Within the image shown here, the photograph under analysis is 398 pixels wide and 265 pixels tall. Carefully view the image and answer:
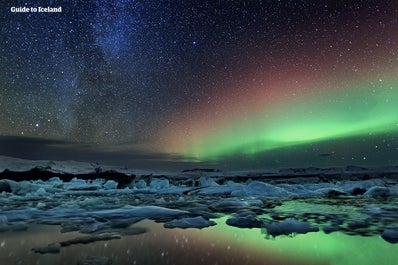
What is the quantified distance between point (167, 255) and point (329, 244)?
6.58 feet

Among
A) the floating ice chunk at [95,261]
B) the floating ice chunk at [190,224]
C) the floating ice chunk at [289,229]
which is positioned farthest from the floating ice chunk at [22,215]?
the floating ice chunk at [289,229]

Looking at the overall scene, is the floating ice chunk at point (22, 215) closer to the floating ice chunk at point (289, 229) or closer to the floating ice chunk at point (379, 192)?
the floating ice chunk at point (289, 229)

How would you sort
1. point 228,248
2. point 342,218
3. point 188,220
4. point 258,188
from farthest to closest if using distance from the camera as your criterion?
1. point 258,188
2. point 342,218
3. point 188,220
4. point 228,248

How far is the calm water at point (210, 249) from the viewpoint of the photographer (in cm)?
337

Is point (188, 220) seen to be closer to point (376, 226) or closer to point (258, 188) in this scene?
point (376, 226)

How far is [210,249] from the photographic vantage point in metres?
3.87

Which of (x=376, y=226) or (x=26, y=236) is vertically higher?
(x=26, y=236)

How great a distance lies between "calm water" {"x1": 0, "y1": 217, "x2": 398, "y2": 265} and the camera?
337 cm

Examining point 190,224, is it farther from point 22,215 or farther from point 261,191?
point 261,191

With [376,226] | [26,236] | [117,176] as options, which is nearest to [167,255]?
[26,236]

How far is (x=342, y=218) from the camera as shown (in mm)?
5984

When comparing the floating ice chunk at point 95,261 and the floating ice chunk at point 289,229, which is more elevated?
the floating ice chunk at point 95,261

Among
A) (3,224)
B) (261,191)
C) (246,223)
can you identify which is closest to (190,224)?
(246,223)

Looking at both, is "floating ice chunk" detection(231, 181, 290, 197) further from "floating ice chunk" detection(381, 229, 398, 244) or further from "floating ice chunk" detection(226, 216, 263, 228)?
"floating ice chunk" detection(381, 229, 398, 244)
